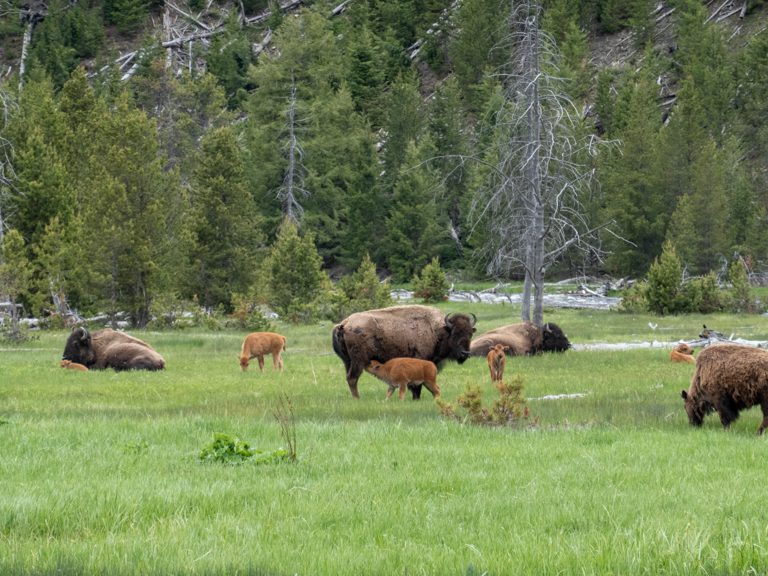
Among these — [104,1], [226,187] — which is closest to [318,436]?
[226,187]

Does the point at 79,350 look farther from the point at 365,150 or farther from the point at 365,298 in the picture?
the point at 365,150

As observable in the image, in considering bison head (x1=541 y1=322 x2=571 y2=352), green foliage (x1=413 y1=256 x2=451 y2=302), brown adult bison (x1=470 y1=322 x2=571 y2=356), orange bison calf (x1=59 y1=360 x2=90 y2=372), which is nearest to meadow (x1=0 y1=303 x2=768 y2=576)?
orange bison calf (x1=59 y1=360 x2=90 y2=372)

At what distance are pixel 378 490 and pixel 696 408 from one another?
618cm

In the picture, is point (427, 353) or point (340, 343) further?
point (427, 353)

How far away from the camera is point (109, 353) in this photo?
868 inches

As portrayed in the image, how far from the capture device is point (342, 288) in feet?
142

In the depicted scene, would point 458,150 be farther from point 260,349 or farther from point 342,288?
point 260,349

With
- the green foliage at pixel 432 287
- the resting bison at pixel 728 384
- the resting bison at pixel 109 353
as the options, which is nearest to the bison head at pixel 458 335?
the resting bison at pixel 728 384

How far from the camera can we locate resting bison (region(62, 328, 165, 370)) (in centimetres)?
2128

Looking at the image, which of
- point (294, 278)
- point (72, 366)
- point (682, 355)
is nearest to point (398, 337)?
point (682, 355)

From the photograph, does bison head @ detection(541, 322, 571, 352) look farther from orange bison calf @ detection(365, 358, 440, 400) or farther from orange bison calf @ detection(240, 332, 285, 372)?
orange bison calf @ detection(365, 358, 440, 400)

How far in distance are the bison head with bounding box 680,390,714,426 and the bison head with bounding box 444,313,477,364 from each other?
5.67 meters

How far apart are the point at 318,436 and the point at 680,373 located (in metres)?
10.7

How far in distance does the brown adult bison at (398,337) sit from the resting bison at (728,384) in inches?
229
